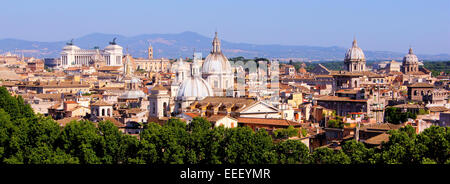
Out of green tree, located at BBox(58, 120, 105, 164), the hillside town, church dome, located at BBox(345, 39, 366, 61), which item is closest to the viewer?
green tree, located at BBox(58, 120, 105, 164)

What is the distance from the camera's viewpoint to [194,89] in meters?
43.9

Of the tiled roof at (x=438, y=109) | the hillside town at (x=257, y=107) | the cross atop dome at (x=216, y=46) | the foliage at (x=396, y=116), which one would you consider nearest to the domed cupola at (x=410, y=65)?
the hillside town at (x=257, y=107)

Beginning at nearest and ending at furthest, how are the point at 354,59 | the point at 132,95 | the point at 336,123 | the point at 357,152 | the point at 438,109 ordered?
the point at 357,152
the point at 336,123
the point at 438,109
the point at 132,95
the point at 354,59

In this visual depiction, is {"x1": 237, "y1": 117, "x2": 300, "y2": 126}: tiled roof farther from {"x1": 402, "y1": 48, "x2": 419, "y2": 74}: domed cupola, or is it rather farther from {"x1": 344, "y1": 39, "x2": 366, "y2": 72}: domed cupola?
{"x1": 402, "y1": 48, "x2": 419, "y2": 74}: domed cupola

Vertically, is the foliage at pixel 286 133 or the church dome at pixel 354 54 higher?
the church dome at pixel 354 54

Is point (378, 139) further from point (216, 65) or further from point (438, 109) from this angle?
point (216, 65)

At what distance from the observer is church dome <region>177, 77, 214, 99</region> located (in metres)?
43.7

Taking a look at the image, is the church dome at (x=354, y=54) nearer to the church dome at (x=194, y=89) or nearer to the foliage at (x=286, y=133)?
the church dome at (x=194, y=89)

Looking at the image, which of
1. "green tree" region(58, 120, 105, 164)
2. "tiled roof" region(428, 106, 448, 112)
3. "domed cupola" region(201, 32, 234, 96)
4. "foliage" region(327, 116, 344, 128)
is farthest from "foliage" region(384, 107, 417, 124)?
"green tree" region(58, 120, 105, 164)

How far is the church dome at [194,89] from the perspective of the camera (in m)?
43.7

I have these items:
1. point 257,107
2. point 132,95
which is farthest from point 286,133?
point 132,95
